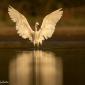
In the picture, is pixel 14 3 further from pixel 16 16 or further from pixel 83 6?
pixel 16 16

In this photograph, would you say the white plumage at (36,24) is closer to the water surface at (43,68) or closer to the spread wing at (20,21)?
the spread wing at (20,21)

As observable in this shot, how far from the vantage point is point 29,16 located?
12.1 m

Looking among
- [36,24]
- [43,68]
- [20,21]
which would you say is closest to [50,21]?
[36,24]

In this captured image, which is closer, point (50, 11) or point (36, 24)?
point (36, 24)

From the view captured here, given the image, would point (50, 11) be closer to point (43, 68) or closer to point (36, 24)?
point (36, 24)

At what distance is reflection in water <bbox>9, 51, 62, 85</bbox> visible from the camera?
6879 mm

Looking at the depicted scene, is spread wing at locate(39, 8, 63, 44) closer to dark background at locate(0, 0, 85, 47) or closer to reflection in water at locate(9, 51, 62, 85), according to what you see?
reflection in water at locate(9, 51, 62, 85)

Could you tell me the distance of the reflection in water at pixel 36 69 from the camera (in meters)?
6.88

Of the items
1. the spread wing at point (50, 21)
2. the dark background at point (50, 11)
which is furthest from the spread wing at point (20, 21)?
the dark background at point (50, 11)

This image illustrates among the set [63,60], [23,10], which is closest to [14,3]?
[23,10]

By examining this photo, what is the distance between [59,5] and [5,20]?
1082 mm

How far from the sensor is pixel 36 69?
764 cm

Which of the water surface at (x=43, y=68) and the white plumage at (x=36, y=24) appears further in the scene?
the white plumage at (x=36, y=24)

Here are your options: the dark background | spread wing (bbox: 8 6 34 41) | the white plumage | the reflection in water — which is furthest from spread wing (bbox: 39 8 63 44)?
the dark background
